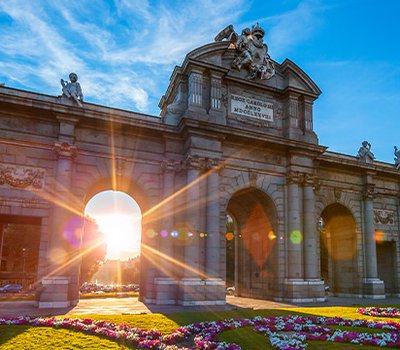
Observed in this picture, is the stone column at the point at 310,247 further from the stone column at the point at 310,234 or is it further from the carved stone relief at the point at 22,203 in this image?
the carved stone relief at the point at 22,203

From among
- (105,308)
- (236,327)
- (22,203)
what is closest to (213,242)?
(105,308)

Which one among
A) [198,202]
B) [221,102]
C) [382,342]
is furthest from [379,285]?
[382,342]

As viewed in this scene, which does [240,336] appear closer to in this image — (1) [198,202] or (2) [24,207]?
(1) [198,202]

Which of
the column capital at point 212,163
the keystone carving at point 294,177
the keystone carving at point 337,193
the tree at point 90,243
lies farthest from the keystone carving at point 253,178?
the tree at point 90,243

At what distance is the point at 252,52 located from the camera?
26828 mm

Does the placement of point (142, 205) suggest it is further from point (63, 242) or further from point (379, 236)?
point (379, 236)

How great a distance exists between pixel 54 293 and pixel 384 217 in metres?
25.6

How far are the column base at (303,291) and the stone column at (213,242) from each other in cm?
499

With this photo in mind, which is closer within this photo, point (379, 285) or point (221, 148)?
point (221, 148)

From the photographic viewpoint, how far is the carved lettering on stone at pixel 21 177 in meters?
20.6

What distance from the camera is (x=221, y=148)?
2452 cm

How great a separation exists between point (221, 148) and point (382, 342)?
15.5 meters

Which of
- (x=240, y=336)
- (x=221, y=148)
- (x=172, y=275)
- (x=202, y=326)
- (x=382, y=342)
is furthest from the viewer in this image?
(x=221, y=148)

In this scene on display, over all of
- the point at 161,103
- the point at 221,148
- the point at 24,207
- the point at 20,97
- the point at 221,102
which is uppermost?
the point at 161,103
